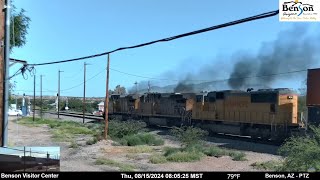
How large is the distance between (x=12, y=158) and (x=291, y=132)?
21.4 meters

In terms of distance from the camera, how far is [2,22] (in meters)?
13.4

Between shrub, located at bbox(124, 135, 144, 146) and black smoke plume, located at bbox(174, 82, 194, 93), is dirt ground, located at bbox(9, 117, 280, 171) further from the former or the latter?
black smoke plume, located at bbox(174, 82, 194, 93)

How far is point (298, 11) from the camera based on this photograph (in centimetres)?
1073

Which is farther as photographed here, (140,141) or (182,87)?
(182,87)

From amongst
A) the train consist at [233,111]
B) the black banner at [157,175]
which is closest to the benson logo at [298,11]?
the black banner at [157,175]

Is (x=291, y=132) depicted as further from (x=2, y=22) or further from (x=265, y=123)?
(x=2, y=22)

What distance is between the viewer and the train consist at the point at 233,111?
29.2m

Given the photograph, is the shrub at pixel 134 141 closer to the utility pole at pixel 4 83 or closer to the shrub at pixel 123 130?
the shrub at pixel 123 130

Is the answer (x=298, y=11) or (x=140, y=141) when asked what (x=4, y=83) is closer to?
(x=298, y=11)

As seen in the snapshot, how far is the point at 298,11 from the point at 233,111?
23.4 m

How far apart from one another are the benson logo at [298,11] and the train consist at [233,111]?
1557 cm

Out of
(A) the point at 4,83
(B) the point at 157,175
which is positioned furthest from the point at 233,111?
(B) the point at 157,175

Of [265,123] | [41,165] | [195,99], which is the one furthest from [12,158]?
[195,99]

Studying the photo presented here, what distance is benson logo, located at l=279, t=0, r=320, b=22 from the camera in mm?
10547
